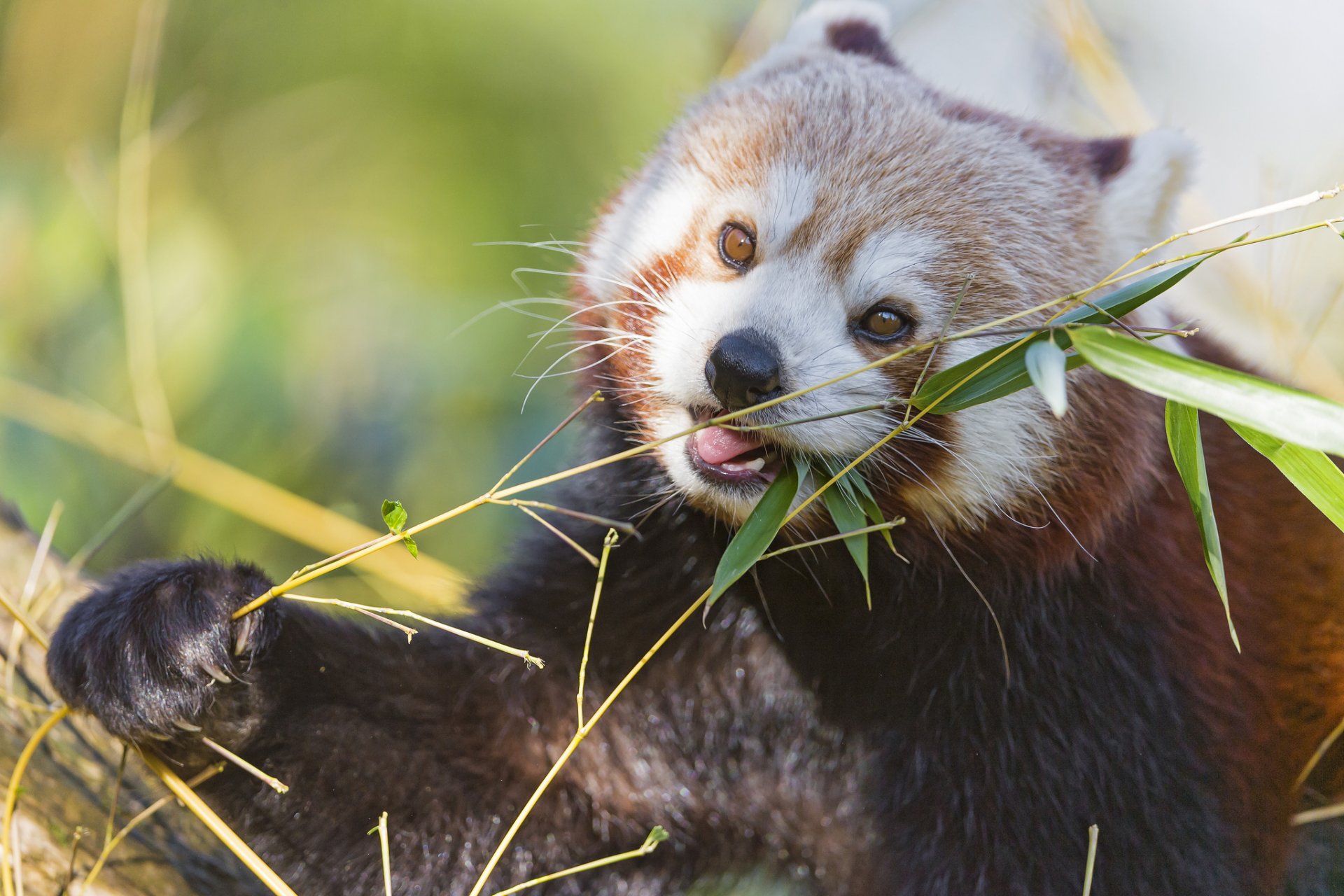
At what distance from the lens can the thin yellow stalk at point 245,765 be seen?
1876mm

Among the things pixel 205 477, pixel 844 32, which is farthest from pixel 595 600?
pixel 205 477

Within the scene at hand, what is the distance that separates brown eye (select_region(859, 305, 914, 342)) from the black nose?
0.28 m

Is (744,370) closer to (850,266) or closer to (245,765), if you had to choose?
(850,266)

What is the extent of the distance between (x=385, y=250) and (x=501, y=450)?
135 centimetres

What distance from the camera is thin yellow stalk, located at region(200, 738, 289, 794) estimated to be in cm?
188

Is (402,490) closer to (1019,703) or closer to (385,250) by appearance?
(385,250)

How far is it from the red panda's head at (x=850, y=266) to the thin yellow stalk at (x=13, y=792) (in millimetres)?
1376

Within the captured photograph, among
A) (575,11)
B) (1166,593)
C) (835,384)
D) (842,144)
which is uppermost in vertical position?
(575,11)

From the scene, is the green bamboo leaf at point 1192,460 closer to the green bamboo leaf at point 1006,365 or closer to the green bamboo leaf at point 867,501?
the green bamboo leaf at point 1006,365

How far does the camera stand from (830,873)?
9.40 ft

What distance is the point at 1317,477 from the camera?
154cm

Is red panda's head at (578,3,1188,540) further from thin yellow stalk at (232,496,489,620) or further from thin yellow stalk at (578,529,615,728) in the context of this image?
thin yellow stalk at (232,496,489,620)

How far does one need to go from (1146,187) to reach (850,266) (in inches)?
32.5

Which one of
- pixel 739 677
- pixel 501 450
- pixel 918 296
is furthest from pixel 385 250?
pixel 918 296
